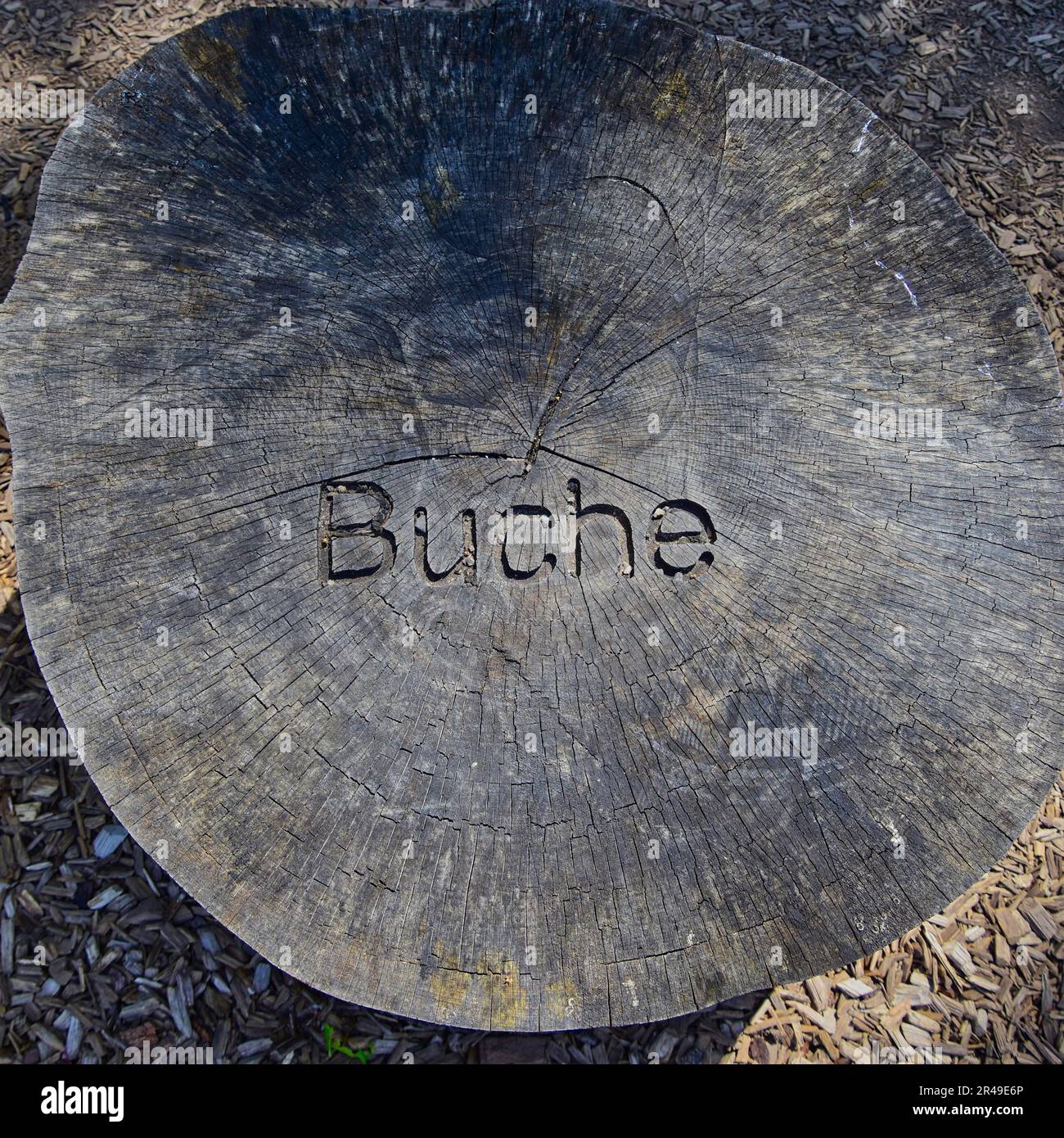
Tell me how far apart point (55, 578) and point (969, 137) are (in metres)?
4.44

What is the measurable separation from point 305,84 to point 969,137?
3274mm

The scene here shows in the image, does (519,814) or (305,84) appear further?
(305,84)

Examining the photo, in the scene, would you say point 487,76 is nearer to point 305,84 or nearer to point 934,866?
point 305,84

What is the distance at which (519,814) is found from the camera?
2186 mm

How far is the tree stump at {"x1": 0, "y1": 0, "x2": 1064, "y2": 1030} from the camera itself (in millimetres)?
2160

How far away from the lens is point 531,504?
2398mm

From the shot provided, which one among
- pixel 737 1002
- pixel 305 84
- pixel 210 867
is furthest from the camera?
pixel 737 1002

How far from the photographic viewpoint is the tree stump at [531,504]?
216 centimetres

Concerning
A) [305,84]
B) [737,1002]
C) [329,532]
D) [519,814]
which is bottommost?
[737,1002]

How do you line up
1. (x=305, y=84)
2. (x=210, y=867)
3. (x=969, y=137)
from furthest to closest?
(x=969, y=137) → (x=305, y=84) → (x=210, y=867)

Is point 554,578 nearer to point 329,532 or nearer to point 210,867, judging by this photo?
point 329,532
